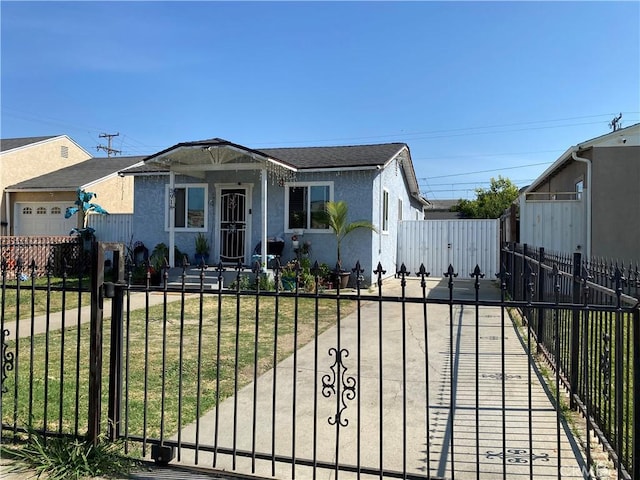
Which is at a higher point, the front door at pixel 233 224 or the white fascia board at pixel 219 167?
the white fascia board at pixel 219 167

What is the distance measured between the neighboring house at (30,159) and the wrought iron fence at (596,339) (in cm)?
2225

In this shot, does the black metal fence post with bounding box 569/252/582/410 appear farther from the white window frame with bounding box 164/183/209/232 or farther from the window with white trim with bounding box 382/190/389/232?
the white window frame with bounding box 164/183/209/232

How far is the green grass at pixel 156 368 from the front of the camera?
399cm

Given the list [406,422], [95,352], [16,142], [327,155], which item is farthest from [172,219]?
[16,142]

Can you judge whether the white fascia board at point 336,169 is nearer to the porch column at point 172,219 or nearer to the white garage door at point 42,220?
the porch column at point 172,219

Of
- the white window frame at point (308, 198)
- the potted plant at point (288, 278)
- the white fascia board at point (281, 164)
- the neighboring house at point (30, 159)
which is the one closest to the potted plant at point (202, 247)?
the white window frame at point (308, 198)

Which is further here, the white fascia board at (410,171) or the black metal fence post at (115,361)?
the white fascia board at (410,171)

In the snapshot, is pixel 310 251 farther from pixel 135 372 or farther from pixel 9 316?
pixel 135 372

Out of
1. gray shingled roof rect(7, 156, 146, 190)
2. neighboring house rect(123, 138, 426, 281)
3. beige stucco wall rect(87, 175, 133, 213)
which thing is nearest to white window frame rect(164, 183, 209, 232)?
neighboring house rect(123, 138, 426, 281)

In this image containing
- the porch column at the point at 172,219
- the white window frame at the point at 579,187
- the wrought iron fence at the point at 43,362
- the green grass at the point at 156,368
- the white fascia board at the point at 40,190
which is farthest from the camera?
the white fascia board at the point at 40,190

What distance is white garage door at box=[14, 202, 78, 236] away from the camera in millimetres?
21891

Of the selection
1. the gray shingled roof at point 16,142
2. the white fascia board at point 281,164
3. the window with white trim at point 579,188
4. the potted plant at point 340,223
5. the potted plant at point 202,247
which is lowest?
the potted plant at point 202,247

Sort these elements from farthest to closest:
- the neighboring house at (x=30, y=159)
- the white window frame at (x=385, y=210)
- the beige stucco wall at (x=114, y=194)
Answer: the beige stucco wall at (x=114, y=194)
the neighboring house at (x=30, y=159)
the white window frame at (x=385, y=210)

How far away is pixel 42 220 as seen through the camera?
22438 millimetres
